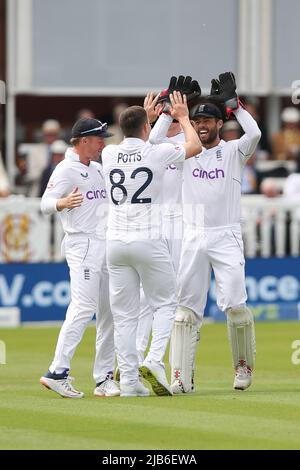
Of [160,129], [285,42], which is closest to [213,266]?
[160,129]

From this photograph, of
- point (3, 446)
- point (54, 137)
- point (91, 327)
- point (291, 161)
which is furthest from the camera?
point (291, 161)

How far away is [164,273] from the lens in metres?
11.7

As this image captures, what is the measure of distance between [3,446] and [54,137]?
→ 13068 millimetres

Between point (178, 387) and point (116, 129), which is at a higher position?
point (116, 129)

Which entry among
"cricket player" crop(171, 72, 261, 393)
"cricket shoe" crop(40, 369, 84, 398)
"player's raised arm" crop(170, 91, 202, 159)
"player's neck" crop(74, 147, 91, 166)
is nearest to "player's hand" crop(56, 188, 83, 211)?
"player's neck" crop(74, 147, 91, 166)

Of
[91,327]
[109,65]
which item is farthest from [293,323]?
[109,65]

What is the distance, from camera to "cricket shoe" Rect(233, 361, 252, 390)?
40.5 feet

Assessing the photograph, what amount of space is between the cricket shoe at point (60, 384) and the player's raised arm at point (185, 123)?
2051 millimetres

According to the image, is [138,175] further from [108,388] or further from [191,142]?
[108,388]

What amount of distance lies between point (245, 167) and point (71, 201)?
1045 centimetres

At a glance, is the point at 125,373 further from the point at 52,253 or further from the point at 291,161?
the point at 291,161

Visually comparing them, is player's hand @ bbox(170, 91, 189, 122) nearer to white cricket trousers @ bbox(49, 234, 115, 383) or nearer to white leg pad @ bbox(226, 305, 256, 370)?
white cricket trousers @ bbox(49, 234, 115, 383)

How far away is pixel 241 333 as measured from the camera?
12391 mm

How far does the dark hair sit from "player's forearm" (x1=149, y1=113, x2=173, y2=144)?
1.29ft
